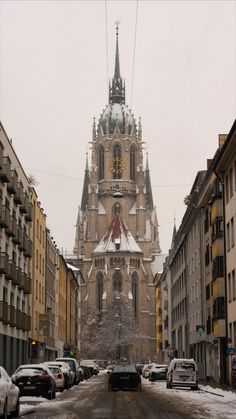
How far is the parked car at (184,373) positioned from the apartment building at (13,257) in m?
9.70

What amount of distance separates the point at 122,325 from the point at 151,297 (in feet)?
65.8

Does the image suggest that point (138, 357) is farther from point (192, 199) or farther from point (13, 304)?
point (13, 304)

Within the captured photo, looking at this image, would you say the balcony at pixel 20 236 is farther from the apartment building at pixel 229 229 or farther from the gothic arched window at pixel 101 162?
the gothic arched window at pixel 101 162

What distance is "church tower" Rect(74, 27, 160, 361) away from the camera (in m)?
164

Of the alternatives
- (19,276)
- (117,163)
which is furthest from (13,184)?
(117,163)

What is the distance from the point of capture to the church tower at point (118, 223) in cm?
16388

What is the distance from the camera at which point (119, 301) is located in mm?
155375

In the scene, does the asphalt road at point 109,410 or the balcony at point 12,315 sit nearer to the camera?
the asphalt road at point 109,410

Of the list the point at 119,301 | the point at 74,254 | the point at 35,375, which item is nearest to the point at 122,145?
the point at 74,254

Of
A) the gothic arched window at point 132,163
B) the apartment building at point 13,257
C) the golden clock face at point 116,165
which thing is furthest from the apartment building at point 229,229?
the gothic arched window at point 132,163

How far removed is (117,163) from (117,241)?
70.1ft

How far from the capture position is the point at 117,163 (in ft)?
593

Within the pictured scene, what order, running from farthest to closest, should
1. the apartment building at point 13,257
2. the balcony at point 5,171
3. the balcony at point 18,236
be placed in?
the balcony at point 18,236 < the apartment building at point 13,257 < the balcony at point 5,171

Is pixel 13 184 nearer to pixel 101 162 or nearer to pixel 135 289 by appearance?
pixel 135 289
